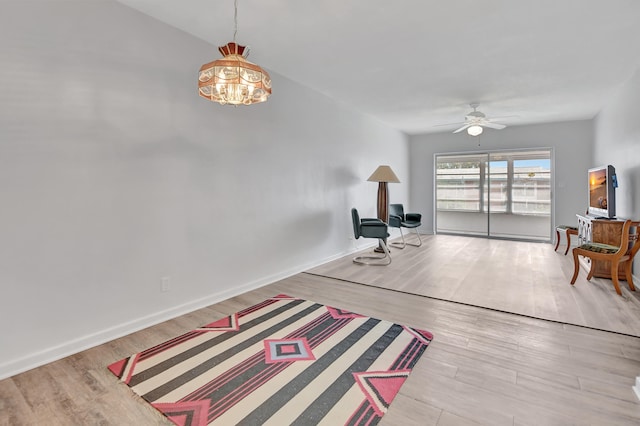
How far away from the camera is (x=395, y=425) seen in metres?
1.54

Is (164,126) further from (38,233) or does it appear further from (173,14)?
(38,233)

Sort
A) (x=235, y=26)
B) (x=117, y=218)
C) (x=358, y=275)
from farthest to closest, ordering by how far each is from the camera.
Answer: (x=358, y=275)
(x=235, y=26)
(x=117, y=218)

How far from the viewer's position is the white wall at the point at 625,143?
378cm

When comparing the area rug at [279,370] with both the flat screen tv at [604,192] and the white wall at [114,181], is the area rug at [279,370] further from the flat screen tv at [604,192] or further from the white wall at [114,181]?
the flat screen tv at [604,192]

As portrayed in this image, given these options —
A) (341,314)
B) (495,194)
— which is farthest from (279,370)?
(495,194)

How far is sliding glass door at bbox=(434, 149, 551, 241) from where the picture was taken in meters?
7.18

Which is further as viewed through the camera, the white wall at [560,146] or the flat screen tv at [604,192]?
the white wall at [560,146]

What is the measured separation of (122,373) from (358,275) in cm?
286

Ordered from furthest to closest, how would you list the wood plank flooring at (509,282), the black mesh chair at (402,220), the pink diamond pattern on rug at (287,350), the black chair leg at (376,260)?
1. the black mesh chair at (402,220)
2. the black chair leg at (376,260)
3. the wood plank flooring at (509,282)
4. the pink diamond pattern on rug at (287,350)

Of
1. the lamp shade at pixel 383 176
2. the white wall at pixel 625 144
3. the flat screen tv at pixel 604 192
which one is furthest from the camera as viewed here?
the lamp shade at pixel 383 176

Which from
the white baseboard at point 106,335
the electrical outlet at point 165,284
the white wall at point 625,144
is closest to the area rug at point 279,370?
the white baseboard at point 106,335

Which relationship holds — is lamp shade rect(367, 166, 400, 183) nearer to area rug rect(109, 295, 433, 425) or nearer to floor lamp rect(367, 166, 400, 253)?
floor lamp rect(367, 166, 400, 253)

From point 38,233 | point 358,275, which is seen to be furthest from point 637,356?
point 38,233

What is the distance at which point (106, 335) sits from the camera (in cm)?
242
